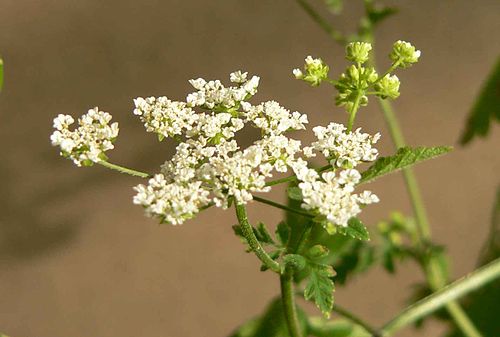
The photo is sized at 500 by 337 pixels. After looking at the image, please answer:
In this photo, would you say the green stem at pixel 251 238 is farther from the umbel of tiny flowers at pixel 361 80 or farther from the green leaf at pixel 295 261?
the umbel of tiny flowers at pixel 361 80

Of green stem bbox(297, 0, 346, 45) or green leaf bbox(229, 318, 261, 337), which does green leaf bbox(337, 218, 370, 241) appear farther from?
green stem bbox(297, 0, 346, 45)

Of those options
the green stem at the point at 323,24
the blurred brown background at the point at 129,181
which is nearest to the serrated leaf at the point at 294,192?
the green stem at the point at 323,24

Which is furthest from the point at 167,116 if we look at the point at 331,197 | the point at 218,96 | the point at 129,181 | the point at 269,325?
the point at 129,181

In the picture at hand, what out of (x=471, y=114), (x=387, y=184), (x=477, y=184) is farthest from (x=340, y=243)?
(x=477, y=184)

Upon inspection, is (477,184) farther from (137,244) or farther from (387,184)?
(137,244)

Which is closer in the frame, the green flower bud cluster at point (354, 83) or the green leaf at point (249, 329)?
the green flower bud cluster at point (354, 83)

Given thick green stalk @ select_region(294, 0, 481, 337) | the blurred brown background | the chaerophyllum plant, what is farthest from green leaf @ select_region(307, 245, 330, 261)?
the blurred brown background

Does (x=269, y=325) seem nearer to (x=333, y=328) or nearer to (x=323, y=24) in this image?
(x=333, y=328)
